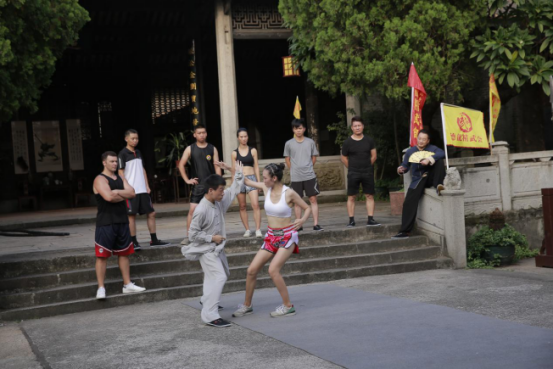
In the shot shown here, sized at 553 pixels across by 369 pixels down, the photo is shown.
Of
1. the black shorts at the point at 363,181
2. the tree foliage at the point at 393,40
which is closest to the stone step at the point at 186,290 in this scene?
the black shorts at the point at 363,181

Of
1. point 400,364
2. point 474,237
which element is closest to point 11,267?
point 400,364

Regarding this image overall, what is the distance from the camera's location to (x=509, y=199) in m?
12.0

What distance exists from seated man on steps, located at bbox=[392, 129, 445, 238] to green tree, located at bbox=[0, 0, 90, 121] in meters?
6.86

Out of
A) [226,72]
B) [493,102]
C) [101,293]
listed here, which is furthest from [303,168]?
[226,72]

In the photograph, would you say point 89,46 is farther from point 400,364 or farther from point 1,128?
point 400,364

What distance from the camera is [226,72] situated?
16.5 metres

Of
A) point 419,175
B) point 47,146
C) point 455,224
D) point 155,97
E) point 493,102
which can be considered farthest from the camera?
point 155,97

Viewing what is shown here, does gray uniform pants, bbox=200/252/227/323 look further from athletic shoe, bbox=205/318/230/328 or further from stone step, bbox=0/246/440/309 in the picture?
stone step, bbox=0/246/440/309

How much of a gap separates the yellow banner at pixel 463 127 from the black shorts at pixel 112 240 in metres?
5.26

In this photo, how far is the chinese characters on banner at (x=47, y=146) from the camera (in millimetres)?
20406

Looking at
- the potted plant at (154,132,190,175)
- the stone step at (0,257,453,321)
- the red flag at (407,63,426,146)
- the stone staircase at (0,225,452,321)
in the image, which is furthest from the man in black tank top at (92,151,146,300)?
the potted plant at (154,132,190,175)

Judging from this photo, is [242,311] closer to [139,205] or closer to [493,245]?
[139,205]

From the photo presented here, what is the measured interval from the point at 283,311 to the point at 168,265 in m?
2.60

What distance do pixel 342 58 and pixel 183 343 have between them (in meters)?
8.55
